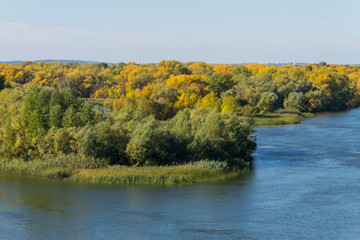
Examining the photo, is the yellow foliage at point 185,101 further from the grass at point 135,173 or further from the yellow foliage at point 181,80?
the grass at point 135,173

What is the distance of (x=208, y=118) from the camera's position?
4341cm

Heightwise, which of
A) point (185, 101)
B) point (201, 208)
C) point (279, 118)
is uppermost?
point (185, 101)

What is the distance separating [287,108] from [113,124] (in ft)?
168

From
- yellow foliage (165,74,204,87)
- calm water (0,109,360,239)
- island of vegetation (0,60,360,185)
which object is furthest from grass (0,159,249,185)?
yellow foliage (165,74,204,87)

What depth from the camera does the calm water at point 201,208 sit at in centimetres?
2725

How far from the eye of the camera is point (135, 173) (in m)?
37.6

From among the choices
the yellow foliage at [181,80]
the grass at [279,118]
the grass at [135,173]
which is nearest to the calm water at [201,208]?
the grass at [135,173]

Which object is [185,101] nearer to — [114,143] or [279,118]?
[279,118]

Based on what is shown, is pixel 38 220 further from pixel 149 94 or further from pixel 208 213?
pixel 149 94

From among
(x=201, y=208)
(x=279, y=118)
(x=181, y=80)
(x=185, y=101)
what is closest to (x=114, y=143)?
(x=201, y=208)

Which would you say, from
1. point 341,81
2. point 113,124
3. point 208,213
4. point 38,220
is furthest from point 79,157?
point 341,81

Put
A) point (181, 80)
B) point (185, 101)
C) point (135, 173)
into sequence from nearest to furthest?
point (135, 173), point (185, 101), point (181, 80)

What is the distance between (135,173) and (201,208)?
8.06 m

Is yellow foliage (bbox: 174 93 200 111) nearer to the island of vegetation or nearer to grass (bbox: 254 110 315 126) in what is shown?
grass (bbox: 254 110 315 126)
